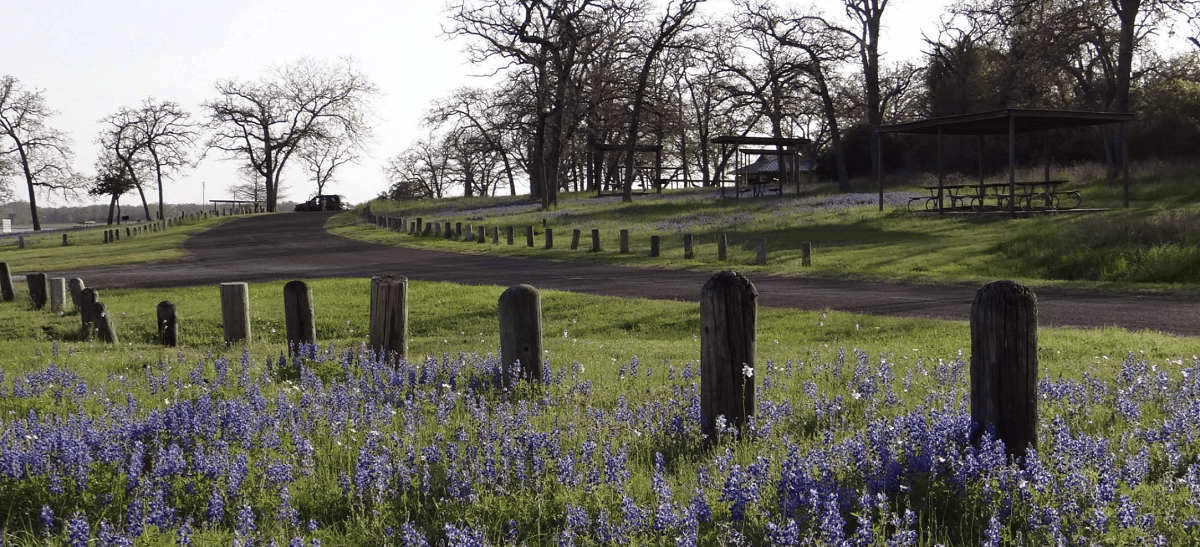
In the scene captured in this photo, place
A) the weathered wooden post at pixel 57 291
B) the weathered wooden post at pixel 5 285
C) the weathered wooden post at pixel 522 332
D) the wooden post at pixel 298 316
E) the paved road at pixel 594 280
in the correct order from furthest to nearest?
the weathered wooden post at pixel 5 285, the weathered wooden post at pixel 57 291, the paved road at pixel 594 280, the wooden post at pixel 298 316, the weathered wooden post at pixel 522 332

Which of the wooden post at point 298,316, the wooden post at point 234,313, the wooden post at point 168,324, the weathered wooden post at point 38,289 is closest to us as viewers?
the wooden post at point 298,316

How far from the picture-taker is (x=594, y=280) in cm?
1911

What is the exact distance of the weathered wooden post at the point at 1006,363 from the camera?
4551 millimetres

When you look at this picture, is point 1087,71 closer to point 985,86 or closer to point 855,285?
point 985,86

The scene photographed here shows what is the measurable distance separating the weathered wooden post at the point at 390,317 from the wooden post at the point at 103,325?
580cm

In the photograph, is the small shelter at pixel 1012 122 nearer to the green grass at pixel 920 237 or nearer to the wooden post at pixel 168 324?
the green grass at pixel 920 237

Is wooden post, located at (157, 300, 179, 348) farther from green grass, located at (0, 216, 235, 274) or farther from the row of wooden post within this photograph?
green grass, located at (0, 216, 235, 274)

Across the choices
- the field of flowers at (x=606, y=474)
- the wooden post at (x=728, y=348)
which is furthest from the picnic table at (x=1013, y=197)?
the wooden post at (x=728, y=348)

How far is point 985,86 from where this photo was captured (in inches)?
2000

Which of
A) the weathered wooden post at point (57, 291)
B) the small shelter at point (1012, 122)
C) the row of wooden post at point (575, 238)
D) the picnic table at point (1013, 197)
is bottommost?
the weathered wooden post at point (57, 291)

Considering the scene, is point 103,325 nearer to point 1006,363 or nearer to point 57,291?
point 57,291

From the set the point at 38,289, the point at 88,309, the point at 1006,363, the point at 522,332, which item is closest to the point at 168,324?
the point at 88,309

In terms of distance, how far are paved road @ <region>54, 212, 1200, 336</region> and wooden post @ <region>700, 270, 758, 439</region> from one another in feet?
25.1

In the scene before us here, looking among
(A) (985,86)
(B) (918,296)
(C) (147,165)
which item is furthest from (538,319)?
(C) (147,165)
